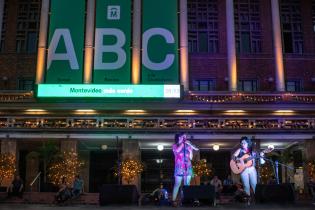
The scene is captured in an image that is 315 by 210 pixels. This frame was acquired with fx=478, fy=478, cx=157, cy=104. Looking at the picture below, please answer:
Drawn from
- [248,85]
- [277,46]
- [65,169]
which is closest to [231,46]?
[277,46]

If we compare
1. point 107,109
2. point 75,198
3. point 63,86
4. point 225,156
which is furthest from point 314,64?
point 75,198

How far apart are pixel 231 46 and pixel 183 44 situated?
A: 3595mm

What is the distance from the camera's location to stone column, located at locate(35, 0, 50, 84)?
112ft

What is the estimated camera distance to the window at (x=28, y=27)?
37094 mm

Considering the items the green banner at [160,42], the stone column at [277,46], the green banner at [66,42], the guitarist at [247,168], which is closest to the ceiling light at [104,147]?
the green banner at [66,42]

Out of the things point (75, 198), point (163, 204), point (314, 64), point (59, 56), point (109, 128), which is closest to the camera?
point (163, 204)

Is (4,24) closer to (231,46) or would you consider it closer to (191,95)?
(191,95)

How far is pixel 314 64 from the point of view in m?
36.9

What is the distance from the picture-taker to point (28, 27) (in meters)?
37.2

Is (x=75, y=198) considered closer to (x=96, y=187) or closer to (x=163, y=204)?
(x=163, y=204)

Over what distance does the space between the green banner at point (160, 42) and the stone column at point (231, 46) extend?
12.9 feet

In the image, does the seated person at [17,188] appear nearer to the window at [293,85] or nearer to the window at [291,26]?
the window at [293,85]

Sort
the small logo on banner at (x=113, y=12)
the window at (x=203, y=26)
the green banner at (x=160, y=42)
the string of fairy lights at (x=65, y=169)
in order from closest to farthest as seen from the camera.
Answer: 1. the string of fairy lights at (x=65, y=169)
2. the green banner at (x=160, y=42)
3. the small logo on banner at (x=113, y=12)
4. the window at (x=203, y=26)

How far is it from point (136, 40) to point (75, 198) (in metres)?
13.6
